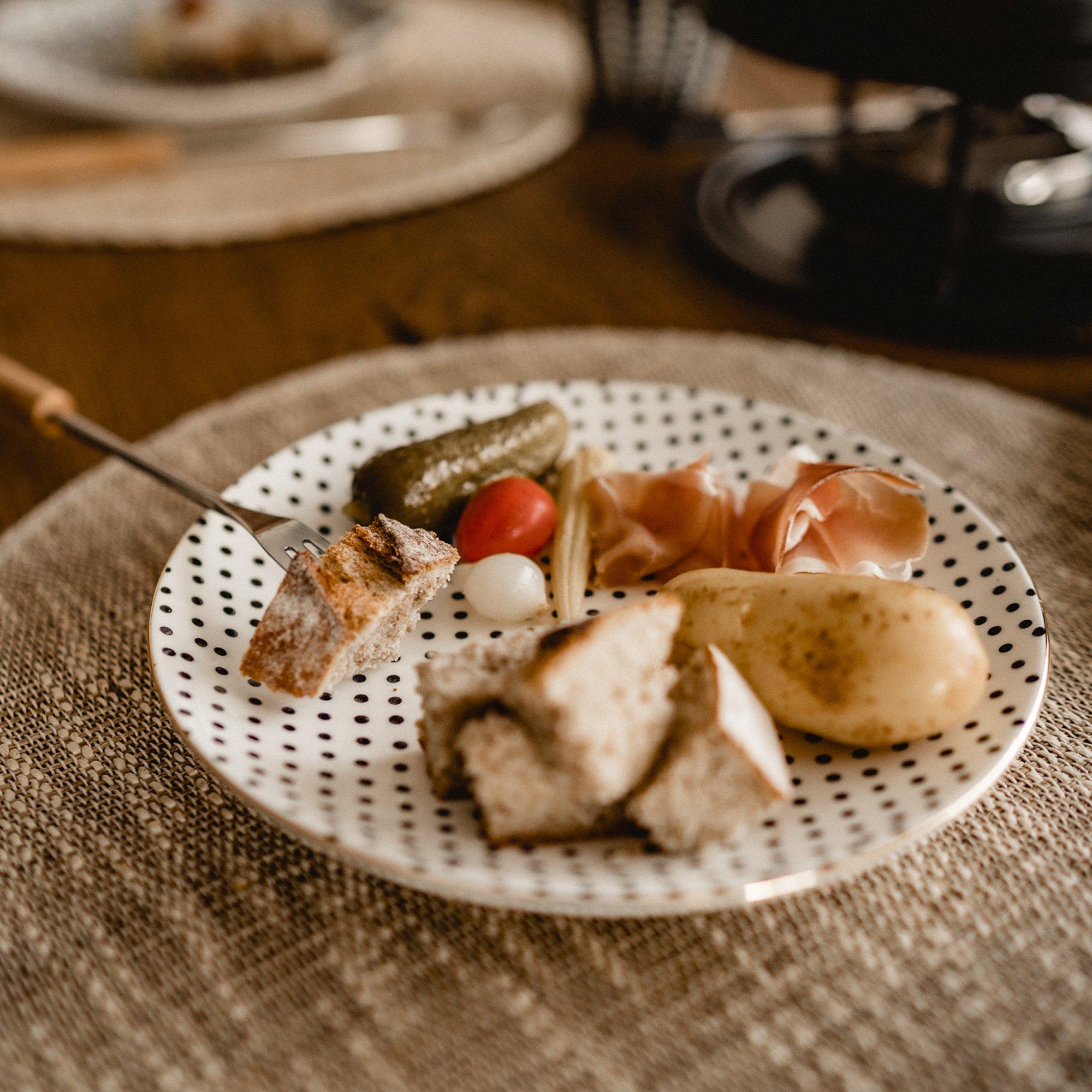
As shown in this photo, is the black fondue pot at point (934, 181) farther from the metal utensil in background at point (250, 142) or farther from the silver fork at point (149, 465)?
the silver fork at point (149, 465)

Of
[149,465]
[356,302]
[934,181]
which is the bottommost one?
[356,302]

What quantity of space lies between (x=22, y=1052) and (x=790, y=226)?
1822mm


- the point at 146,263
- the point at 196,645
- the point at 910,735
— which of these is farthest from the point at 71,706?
the point at 146,263

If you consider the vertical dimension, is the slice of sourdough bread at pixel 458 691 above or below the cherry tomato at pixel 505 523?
above

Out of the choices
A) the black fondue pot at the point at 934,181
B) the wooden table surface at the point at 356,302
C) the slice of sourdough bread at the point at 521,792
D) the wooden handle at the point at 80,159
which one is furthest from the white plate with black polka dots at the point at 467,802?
the wooden handle at the point at 80,159

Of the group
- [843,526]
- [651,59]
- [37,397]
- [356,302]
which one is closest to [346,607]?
[843,526]

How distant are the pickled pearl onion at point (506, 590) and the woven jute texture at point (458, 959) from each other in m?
0.30

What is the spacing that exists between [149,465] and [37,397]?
0.91 feet

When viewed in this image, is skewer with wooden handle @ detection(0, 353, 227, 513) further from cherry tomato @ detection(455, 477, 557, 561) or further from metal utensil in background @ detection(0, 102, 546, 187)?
metal utensil in background @ detection(0, 102, 546, 187)

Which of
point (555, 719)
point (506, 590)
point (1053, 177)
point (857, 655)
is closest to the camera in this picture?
point (555, 719)

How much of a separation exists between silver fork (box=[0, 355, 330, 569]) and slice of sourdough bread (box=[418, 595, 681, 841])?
1.07 feet

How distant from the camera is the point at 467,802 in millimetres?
779

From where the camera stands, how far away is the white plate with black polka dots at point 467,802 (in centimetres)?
68

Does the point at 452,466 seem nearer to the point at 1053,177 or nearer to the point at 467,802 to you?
the point at 467,802
